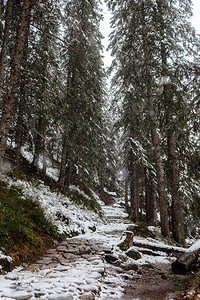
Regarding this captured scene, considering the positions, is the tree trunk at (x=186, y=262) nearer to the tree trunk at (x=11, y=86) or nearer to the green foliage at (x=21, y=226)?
the green foliage at (x=21, y=226)

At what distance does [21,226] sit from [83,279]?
263 centimetres

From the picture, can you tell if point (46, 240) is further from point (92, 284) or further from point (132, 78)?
point (132, 78)

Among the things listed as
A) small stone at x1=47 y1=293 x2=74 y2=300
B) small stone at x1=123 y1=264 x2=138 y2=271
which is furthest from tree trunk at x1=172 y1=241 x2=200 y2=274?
small stone at x1=47 y1=293 x2=74 y2=300

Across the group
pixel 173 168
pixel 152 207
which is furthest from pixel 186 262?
pixel 152 207

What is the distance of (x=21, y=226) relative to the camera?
19.1 feet

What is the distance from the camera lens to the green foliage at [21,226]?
506 centimetres

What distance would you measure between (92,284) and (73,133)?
7.53 m

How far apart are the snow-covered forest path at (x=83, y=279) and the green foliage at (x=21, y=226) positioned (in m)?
0.48

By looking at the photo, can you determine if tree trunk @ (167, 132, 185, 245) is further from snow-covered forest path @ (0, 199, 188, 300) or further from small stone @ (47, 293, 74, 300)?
small stone @ (47, 293, 74, 300)

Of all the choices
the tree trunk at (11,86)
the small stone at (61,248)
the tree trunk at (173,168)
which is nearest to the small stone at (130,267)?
the small stone at (61,248)

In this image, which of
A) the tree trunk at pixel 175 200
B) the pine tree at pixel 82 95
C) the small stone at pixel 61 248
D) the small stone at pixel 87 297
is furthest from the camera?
the pine tree at pixel 82 95

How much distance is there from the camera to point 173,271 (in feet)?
16.9

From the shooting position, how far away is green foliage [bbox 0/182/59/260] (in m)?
5.06

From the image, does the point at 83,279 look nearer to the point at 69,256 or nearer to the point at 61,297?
the point at 61,297
